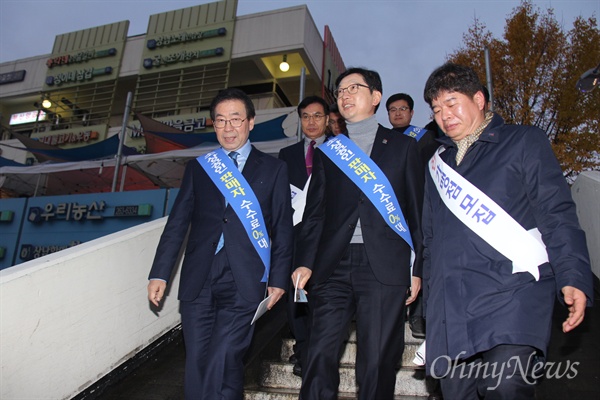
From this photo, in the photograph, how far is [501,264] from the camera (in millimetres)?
1717

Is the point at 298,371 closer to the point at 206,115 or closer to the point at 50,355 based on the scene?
the point at 50,355

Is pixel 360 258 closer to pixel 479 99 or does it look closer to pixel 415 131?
pixel 479 99

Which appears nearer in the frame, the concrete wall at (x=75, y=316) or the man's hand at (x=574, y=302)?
the man's hand at (x=574, y=302)

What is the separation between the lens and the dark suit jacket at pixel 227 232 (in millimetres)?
2346

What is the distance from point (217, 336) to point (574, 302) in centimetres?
154

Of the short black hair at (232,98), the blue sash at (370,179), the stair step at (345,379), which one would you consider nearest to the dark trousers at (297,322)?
the stair step at (345,379)

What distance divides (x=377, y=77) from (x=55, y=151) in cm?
994

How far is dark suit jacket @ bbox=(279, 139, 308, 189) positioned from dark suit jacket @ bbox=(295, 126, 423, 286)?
0.87m

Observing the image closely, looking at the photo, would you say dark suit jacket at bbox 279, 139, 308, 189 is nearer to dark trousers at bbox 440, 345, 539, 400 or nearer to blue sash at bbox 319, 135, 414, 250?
blue sash at bbox 319, 135, 414, 250

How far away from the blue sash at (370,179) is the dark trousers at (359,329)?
0.72 ft

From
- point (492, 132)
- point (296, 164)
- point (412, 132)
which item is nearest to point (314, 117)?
point (296, 164)

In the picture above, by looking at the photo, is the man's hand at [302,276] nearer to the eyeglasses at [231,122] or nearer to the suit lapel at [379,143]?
the suit lapel at [379,143]

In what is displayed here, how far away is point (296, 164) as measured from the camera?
3525 millimetres

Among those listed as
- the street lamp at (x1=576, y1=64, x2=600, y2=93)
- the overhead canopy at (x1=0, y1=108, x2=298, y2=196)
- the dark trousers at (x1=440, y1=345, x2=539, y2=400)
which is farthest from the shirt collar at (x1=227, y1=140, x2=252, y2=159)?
the street lamp at (x1=576, y1=64, x2=600, y2=93)
